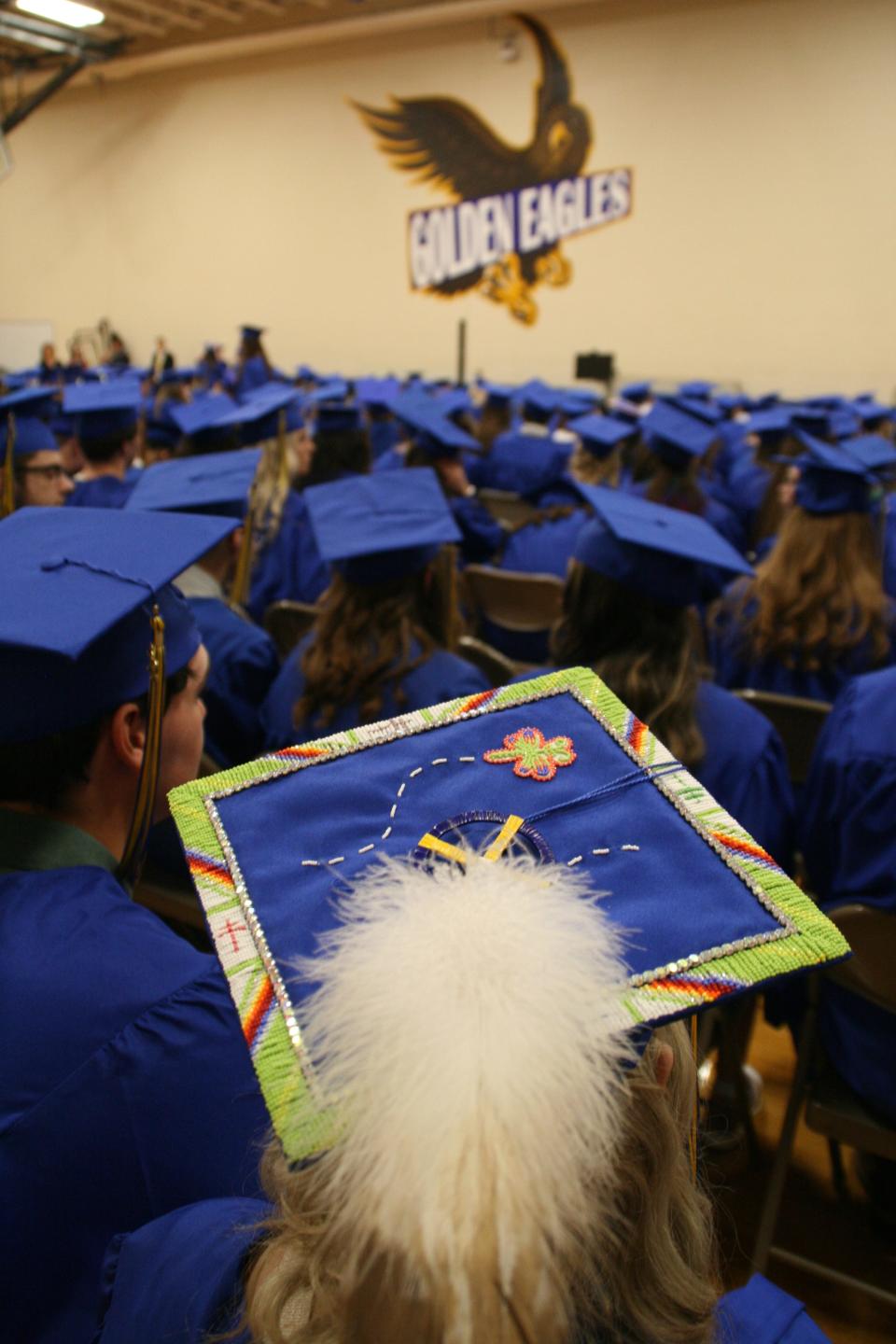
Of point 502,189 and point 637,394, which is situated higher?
point 502,189

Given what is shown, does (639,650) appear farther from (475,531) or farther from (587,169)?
(587,169)

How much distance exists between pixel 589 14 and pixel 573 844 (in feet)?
47.7

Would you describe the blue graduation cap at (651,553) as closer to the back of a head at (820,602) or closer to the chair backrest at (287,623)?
the back of a head at (820,602)

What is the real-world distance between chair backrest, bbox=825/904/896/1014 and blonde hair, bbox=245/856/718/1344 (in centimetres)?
99

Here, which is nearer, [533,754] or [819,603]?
[533,754]

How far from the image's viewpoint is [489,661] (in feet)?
9.89

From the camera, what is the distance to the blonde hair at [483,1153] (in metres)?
0.44

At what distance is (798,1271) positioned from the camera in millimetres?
1925

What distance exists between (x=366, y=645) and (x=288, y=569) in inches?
88.3

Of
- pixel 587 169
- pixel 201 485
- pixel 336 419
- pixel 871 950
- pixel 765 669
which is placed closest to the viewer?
pixel 871 950

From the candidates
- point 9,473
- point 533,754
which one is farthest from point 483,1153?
point 9,473

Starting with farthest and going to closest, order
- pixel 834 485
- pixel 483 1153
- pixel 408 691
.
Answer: pixel 834 485, pixel 408 691, pixel 483 1153

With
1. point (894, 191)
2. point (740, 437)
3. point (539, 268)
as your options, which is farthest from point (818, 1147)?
point (539, 268)

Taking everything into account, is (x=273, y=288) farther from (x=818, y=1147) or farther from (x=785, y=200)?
(x=818, y=1147)
